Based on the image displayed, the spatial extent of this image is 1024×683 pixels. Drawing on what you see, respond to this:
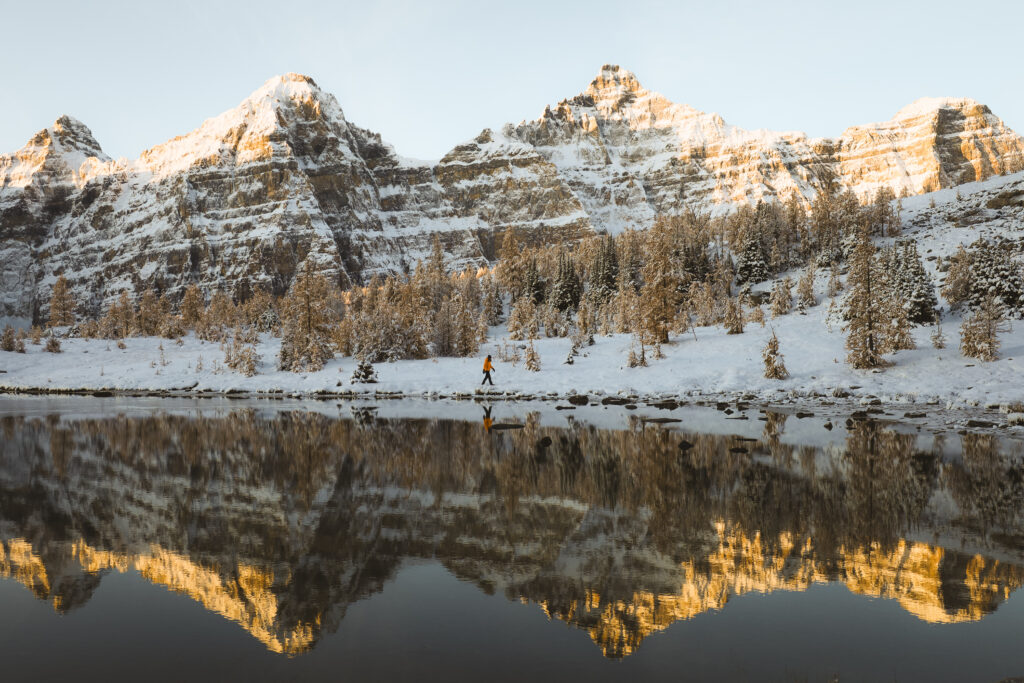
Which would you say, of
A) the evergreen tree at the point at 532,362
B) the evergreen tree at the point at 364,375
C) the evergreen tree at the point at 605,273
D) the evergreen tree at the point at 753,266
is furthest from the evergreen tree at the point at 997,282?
the evergreen tree at the point at 605,273

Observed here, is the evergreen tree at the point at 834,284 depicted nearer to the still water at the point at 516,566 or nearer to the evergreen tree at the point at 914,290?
the evergreen tree at the point at 914,290

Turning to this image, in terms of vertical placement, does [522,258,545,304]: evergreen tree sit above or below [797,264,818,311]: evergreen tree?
above

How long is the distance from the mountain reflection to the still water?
56mm

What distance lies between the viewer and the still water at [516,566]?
5523 millimetres

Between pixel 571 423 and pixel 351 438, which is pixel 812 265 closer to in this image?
pixel 571 423

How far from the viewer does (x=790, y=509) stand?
33.5 ft

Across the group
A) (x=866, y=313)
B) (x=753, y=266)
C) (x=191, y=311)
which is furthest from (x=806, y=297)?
(x=191, y=311)

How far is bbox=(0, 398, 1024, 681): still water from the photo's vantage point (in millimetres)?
5523

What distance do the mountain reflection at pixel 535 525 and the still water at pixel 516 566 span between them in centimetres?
6

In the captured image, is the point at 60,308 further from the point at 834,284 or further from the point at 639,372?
the point at 834,284

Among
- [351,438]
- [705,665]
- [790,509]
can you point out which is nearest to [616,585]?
[705,665]

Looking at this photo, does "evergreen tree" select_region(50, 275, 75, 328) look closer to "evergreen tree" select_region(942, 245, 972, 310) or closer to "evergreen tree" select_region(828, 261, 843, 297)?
"evergreen tree" select_region(828, 261, 843, 297)

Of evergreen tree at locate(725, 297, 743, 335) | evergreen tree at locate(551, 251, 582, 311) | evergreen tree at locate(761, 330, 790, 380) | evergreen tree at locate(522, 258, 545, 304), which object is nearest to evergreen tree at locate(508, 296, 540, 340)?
evergreen tree at locate(551, 251, 582, 311)

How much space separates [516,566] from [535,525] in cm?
179
